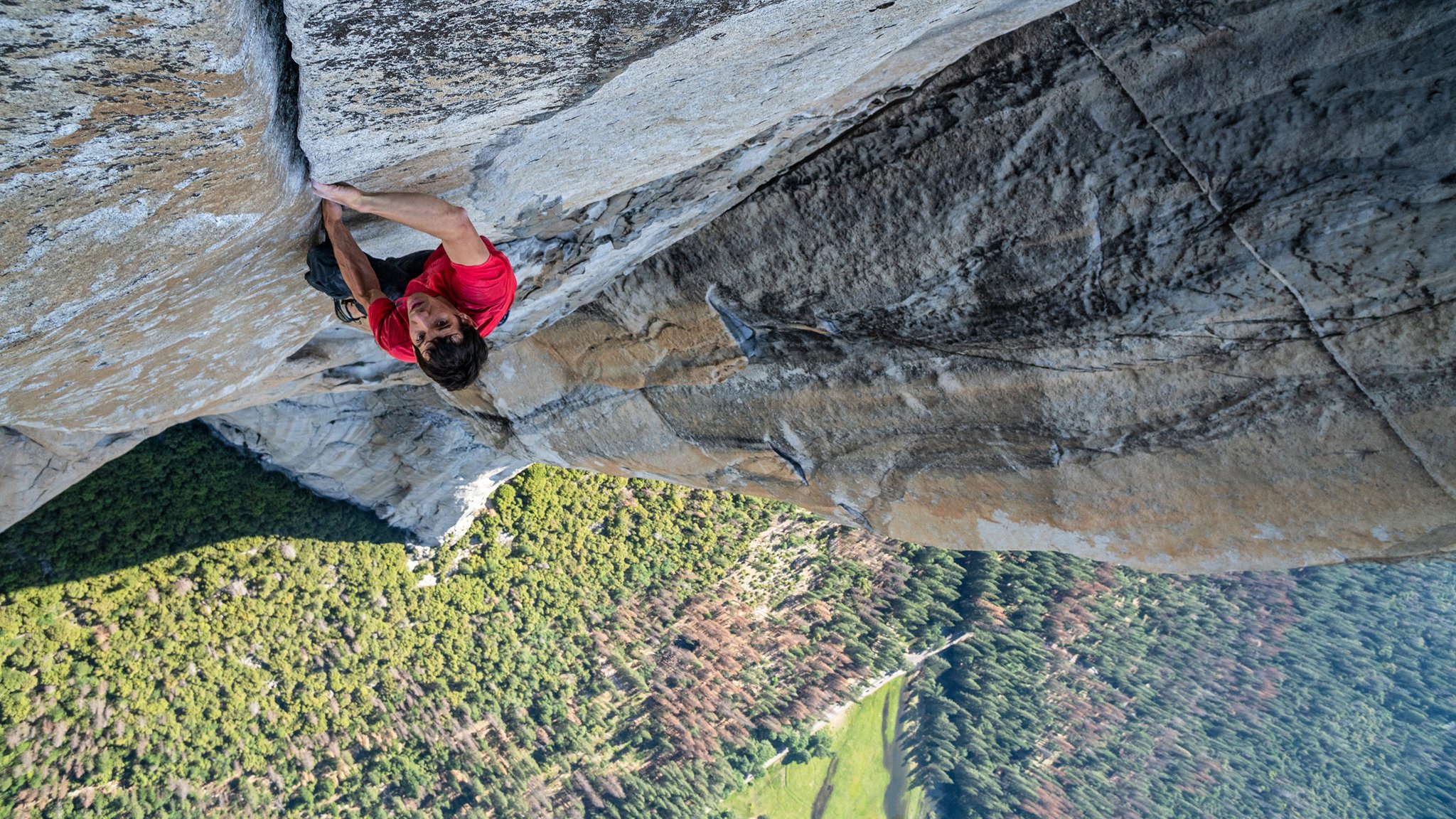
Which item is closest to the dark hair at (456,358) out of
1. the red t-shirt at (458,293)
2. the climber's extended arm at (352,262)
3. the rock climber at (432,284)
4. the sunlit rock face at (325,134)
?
the rock climber at (432,284)

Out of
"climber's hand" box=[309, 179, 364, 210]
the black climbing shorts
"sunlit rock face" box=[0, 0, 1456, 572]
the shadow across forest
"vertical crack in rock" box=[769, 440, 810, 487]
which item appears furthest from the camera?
the shadow across forest

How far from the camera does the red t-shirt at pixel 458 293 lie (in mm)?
3070

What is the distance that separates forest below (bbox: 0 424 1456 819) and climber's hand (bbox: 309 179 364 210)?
255 inches

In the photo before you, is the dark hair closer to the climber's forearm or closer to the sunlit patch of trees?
the climber's forearm

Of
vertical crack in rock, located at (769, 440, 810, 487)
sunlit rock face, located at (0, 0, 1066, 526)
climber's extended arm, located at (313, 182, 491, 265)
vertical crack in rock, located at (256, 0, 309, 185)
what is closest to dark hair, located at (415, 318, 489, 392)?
climber's extended arm, located at (313, 182, 491, 265)

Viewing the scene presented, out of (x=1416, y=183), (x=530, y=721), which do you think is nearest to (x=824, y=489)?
(x=1416, y=183)

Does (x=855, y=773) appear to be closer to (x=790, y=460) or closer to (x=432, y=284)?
(x=790, y=460)

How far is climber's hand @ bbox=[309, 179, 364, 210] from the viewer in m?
2.73

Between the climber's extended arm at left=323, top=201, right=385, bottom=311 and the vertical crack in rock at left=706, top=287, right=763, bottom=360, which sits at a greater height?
the climber's extended arm at left=323, top=201, right=385, bottom=311

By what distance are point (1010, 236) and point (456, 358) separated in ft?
7.62

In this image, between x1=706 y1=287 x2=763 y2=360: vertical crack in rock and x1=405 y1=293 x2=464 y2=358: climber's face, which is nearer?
x1=405 y1=293 x2=464 y2=358: climber's face

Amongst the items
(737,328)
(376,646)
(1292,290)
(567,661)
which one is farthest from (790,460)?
(567,661)

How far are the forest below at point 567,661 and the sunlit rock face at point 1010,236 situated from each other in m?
4.28

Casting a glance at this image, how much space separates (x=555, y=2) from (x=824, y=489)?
3.55m
